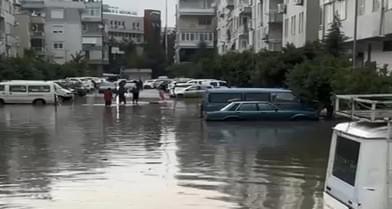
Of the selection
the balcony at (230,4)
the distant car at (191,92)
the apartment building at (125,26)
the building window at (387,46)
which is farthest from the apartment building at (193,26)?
the building window at (387,46)

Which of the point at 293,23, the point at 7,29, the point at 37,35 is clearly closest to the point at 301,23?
the point at 293,23

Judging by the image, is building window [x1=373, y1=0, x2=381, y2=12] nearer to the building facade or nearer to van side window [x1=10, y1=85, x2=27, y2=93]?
van side window [x1=10, y1=85, x2=27, y2=93]

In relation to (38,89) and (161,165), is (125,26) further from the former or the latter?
(161,165)

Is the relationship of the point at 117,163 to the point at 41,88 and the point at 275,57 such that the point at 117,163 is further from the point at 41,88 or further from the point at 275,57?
the point at 41,88

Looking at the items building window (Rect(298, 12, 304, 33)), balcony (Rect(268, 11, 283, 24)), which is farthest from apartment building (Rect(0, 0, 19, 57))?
building window (Rect(298, 12, 304, 33))

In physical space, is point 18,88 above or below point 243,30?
below

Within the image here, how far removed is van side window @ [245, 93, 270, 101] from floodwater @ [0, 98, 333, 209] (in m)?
4.49

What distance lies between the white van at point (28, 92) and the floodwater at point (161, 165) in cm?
2071

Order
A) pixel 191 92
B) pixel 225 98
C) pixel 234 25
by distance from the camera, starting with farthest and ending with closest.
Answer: pixel 234 25
pixel 191 92
pixel 225 98

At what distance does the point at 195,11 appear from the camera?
11575cm

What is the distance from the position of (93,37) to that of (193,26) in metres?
23.4

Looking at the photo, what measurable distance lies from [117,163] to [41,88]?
1431 inches

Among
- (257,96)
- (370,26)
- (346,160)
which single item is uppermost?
(370,26)

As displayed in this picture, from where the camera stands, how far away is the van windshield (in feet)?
26.9
